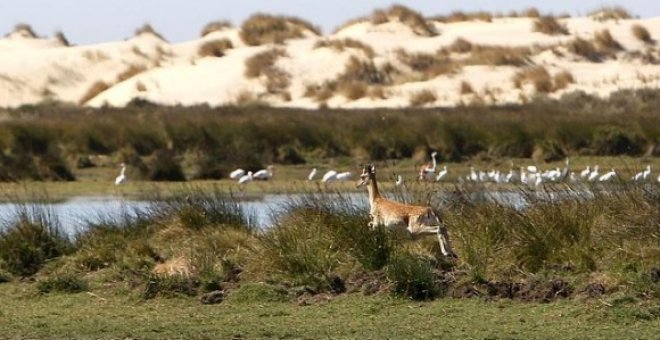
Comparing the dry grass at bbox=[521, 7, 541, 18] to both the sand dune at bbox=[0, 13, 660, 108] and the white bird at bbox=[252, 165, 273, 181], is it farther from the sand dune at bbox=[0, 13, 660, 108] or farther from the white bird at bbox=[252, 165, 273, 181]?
the white bird at bbox=[252, 165, 273, 181]

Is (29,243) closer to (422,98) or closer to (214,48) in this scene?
(422,98)

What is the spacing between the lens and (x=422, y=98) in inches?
2099

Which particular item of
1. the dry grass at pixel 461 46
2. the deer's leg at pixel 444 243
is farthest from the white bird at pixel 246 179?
the dry grass at pixel 461 46

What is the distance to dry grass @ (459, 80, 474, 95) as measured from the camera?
2146 inches

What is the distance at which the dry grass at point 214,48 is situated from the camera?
213ft

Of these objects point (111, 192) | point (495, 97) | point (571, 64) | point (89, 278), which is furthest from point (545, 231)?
point (571, 64)

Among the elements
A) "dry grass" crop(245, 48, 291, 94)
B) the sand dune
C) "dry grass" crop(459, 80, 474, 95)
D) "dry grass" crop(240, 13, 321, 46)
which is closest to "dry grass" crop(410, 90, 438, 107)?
the sand dune

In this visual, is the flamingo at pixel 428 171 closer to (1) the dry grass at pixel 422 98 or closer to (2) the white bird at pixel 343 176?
(2) the white bird at pixel 343 176

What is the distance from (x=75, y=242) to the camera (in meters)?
18.8

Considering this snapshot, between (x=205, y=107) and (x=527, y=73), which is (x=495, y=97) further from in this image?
(x=205, y=107)

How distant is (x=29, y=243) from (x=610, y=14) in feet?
170

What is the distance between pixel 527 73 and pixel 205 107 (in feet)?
43.7

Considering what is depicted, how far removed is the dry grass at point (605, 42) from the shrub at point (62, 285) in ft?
151

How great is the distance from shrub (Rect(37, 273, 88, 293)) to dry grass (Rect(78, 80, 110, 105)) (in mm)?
47013
